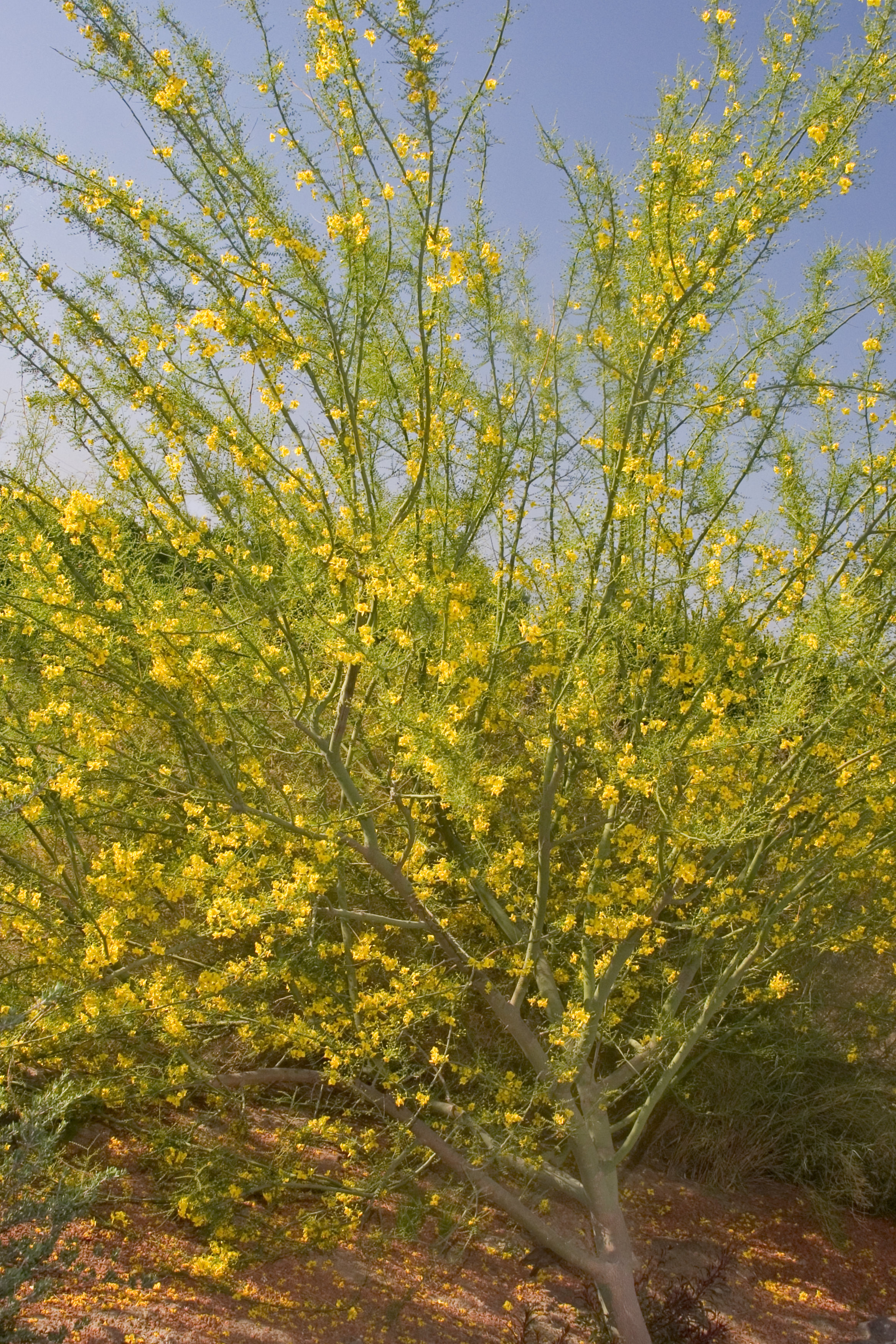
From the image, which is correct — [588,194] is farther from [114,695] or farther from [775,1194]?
[775,1194]

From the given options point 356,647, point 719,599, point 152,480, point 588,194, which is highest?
point 588,194

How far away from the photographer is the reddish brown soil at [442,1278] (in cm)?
423

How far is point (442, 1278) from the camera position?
17.2 feet

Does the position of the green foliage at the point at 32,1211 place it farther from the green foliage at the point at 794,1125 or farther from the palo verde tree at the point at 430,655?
the green foliage at the point at 794,1125

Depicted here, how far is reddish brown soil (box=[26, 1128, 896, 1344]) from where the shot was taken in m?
4.23

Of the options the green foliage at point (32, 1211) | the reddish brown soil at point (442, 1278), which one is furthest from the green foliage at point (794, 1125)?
the green foliage at point (32, 1211)

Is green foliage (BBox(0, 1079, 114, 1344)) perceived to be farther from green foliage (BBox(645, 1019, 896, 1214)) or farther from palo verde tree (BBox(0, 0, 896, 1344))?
green foliage (BBox(645, 1019, 896, 1214))

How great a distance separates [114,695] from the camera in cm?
471

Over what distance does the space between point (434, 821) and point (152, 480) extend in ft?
7.97

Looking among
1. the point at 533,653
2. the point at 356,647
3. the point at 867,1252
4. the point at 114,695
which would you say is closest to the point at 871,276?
the point at 533,653

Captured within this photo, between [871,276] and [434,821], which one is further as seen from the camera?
[434,821]

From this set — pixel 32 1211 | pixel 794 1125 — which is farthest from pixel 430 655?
pixel 794 1125

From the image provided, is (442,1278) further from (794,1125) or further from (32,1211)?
(32,1211)

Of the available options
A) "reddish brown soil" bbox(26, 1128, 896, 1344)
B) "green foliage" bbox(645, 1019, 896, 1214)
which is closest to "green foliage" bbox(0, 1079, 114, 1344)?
"reddish brown soil" bbox(26, 1128, 896, 1344)
